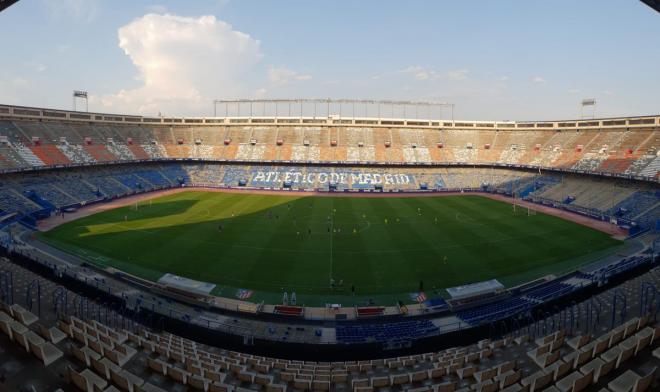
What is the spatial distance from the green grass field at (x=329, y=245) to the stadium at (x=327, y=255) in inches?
11.3

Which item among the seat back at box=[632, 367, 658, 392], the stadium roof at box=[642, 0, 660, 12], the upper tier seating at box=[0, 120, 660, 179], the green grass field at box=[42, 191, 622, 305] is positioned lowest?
the green grass field at box=[42, 191, 622, 305]

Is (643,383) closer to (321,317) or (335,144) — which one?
(321,317)

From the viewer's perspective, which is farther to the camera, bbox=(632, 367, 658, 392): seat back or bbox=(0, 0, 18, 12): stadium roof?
bbox=(0, 0, 18, 12): stadium roof

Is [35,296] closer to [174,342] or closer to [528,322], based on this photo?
[174,342]

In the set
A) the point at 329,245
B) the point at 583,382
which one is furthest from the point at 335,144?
the point at 583,382

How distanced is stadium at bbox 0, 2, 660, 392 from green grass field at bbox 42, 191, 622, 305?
29 centimetres

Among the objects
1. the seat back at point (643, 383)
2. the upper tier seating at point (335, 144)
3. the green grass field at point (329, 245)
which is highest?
the upper tier seating at point (335, 144)

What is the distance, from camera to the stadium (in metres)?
12.2

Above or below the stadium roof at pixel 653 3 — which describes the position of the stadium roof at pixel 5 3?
below

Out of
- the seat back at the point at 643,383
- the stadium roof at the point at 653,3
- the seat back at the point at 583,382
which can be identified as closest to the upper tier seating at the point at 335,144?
the stadium roof at the point at 653,3

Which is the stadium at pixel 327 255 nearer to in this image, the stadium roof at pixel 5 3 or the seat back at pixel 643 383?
the seat back at pixel 643 383

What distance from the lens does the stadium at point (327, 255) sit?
12.2 m

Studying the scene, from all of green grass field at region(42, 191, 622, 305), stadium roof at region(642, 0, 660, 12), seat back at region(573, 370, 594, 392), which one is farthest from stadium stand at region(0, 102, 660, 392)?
stadium roof at region(642, 0, 660, 12)

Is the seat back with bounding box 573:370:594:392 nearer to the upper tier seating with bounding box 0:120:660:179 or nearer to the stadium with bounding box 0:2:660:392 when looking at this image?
the stadium with bounding box 0:2:660:392
